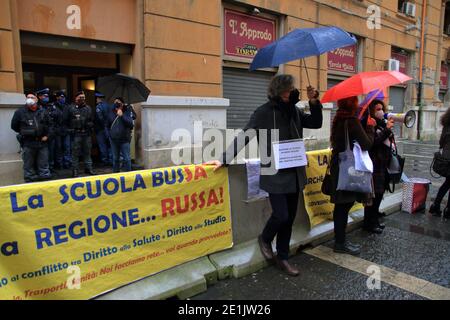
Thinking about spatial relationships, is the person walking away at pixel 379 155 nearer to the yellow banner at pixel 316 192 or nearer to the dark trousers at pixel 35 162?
the yellow banner at pixel 316 192

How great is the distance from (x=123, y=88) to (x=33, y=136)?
5.82 feet

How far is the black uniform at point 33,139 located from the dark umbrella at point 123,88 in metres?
1.21

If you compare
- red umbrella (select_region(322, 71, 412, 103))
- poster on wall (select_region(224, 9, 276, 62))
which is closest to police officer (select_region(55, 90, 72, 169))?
poster on wall (select_region(224, 9, 276, 62))

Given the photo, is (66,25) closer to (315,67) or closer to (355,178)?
(355,178)

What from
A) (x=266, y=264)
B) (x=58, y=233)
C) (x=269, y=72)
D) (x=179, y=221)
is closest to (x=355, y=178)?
(x=266, y=264)

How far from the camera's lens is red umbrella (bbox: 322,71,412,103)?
361 cm

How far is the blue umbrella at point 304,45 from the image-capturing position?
11.2 ft

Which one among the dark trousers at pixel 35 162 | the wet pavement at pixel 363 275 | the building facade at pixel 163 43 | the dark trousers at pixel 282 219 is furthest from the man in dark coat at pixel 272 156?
the building facade at pixel 163 43

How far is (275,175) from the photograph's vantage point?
129 inches

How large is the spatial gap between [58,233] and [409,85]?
58.7 feet

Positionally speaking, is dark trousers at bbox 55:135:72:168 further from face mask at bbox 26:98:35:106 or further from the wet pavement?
the wet pavement

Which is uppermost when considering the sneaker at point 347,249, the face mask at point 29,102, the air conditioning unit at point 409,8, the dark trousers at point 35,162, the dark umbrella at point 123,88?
the air conditioning unit at point 409,8

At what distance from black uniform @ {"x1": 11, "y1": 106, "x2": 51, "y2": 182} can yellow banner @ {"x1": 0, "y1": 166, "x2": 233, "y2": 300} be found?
4.21 m

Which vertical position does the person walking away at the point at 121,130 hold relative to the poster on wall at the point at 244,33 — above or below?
below
